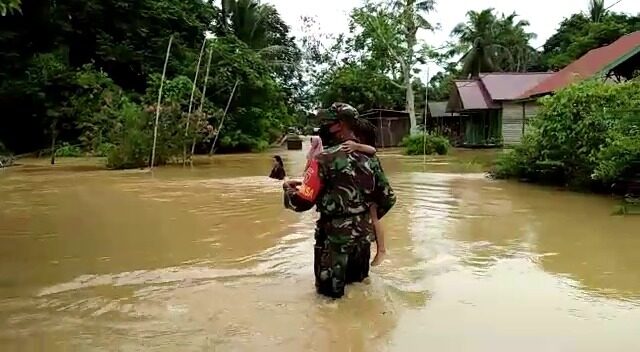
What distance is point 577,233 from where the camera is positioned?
340 inches

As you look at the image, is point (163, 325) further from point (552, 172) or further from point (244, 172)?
point (244, 172)

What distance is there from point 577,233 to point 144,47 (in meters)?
26.9

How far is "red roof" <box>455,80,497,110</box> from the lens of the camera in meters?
33.7

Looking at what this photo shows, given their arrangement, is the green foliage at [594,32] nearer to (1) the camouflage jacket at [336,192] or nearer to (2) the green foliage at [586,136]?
(2) the green foliage at [586,136]

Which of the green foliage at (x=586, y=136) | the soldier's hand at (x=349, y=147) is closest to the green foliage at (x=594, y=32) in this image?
the green foliage at (x=586, y=136)

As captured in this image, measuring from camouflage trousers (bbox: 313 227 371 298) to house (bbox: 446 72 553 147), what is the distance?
25.5m

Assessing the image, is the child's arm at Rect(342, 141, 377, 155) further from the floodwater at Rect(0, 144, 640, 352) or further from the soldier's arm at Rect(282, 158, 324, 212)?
the floodwater at Rect(0, 144, 640, 352)

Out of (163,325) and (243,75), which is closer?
(163,325)

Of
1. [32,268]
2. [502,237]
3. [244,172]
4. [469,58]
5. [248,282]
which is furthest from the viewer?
[469,58]

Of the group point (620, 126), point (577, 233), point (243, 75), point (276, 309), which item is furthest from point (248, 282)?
point (243, 75)

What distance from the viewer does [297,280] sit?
19.6 ft

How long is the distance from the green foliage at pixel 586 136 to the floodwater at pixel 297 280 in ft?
3.33

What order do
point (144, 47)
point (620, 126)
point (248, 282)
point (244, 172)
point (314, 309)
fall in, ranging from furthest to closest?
point (144, 47) < point (244, 172) < point (620, 126) < point (248, 282) < point (314, 309)

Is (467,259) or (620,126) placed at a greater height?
(620,126)
